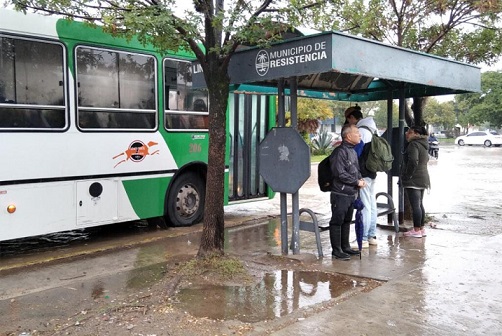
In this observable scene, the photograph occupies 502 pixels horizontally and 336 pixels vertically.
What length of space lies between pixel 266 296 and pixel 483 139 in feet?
149

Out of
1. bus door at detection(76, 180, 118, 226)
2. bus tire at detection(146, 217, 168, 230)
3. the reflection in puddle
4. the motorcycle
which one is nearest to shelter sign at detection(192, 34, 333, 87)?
the reflection in puddle

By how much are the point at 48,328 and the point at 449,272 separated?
4.25 meters

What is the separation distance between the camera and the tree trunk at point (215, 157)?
5.81 metres

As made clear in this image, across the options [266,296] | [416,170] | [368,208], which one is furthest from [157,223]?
[416,170]

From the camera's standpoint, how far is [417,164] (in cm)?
757

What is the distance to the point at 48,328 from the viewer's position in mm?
4344

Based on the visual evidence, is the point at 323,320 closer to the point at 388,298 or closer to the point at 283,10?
the point at 388,298

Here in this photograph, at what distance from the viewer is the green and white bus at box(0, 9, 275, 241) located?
6.48 meters

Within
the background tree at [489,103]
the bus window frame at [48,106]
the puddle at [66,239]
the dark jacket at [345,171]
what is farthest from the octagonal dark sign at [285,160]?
the background tree at [489,103]

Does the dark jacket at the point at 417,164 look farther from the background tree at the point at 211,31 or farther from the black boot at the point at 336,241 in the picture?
the background tree at the point at 211,31

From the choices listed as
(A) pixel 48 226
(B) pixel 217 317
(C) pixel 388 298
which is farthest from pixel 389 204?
(A) pixel 48 226

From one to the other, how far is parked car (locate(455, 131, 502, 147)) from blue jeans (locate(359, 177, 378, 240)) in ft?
139

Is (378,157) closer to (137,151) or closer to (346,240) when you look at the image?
(346,240)

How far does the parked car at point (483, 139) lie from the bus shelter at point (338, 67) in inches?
1591
